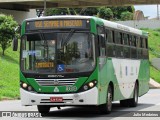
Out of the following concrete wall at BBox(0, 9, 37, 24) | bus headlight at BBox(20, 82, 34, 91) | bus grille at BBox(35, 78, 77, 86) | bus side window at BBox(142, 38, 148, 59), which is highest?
bus grille at BBox(35, 78, 77, 86)

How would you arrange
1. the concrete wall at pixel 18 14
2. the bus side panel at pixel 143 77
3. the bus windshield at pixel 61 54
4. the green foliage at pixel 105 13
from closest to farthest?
the bus windshield at pixel 61 54, the bus side panel at pixel 143 77, the concrete wall at pixel 18 14, the green foliage at pixel 105 13

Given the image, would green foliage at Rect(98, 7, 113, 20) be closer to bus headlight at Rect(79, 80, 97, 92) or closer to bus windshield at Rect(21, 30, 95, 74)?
bus windshield at Rect(21, 30, 95, 74)

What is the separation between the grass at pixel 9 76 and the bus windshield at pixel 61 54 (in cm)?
1169

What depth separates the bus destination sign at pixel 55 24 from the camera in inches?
685

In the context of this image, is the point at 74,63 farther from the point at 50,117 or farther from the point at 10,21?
the point at 10,21

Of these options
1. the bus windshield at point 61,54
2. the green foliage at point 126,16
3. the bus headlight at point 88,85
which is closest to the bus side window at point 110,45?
the bus windshield at point 61,54

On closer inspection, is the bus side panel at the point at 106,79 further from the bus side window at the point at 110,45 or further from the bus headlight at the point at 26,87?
the bus headlight at the point at 26,87

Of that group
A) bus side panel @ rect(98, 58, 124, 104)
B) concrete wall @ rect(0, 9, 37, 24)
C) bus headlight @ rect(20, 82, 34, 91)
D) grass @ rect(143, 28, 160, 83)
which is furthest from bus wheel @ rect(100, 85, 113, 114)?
concrete wall @ rect(0, 9, 37, 24)

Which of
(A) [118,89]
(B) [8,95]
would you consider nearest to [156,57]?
(B) [8,95]

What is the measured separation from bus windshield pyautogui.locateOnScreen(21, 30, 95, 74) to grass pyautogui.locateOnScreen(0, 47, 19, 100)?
11691 millimetres

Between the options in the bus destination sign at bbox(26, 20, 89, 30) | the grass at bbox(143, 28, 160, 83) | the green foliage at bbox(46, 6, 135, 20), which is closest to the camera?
the bus destination sign at bbox(26, 20, 89, 30)

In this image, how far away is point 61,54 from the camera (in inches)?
677

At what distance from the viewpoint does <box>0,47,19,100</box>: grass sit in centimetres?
3026

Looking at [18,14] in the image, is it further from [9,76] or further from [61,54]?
[61,54]
